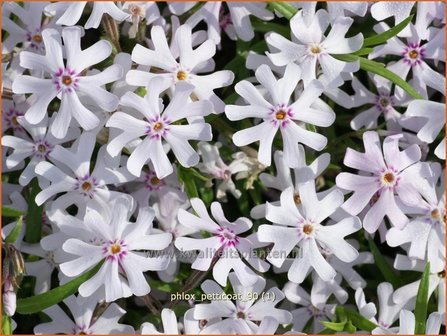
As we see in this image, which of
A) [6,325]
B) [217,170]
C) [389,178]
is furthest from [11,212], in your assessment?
[389,178]

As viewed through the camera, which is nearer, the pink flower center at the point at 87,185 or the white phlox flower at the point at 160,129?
the white phlox flower at the point at 160,129

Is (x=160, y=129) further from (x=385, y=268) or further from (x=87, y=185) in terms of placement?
(x=385, y=268)

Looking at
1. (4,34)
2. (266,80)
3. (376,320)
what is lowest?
(376,320)

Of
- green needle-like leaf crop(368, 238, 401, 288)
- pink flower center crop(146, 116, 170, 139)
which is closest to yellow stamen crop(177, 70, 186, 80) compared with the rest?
pink flower center crop(146, 116, 170, 139)

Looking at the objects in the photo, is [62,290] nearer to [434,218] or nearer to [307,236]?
[307,236]

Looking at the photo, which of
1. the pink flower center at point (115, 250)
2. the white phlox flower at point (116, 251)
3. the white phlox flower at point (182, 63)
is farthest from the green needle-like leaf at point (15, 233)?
the white phlox flower at point (182, 63)

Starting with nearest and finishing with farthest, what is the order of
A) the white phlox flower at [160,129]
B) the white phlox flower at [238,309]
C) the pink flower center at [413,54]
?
the white phlox flower at [160,129] → the white phlox flower at [238,309] → the pink flower center at [413,54]

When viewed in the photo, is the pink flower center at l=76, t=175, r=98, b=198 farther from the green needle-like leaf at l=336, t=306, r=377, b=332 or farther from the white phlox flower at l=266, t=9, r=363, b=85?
the green needle-like leaf at l=336, t=306, r=377, b=332

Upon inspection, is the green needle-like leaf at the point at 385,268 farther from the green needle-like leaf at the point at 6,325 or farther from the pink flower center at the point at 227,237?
the green needle-like leaf at the point at 6,325

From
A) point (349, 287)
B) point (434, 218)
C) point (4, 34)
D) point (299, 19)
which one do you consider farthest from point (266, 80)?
point (4, 34)
